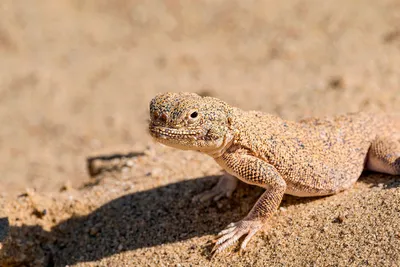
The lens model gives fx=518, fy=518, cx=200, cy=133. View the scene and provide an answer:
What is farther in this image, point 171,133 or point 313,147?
point 313,147

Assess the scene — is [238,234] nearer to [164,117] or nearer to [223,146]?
[223,146]

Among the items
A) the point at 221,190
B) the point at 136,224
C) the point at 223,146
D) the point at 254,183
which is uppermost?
the point at 223,146

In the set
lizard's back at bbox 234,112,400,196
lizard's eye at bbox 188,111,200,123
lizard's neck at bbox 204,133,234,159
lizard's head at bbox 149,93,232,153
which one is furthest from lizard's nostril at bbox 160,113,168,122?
lizard's back at bbox 234,112,400,196

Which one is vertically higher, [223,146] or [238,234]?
[223,146]

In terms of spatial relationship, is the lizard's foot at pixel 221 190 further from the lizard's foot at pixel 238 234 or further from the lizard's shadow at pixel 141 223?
the lizard's foot at pixel 238 234

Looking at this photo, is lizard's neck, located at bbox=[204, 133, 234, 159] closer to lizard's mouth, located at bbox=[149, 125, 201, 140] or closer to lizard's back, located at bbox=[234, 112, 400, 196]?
lizard's back, located at bbox=[234, 112, 400, 196]

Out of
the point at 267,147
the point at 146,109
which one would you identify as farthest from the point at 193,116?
the point at 146,109

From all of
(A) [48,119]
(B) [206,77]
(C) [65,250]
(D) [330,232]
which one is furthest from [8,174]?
(D) [330,232]
